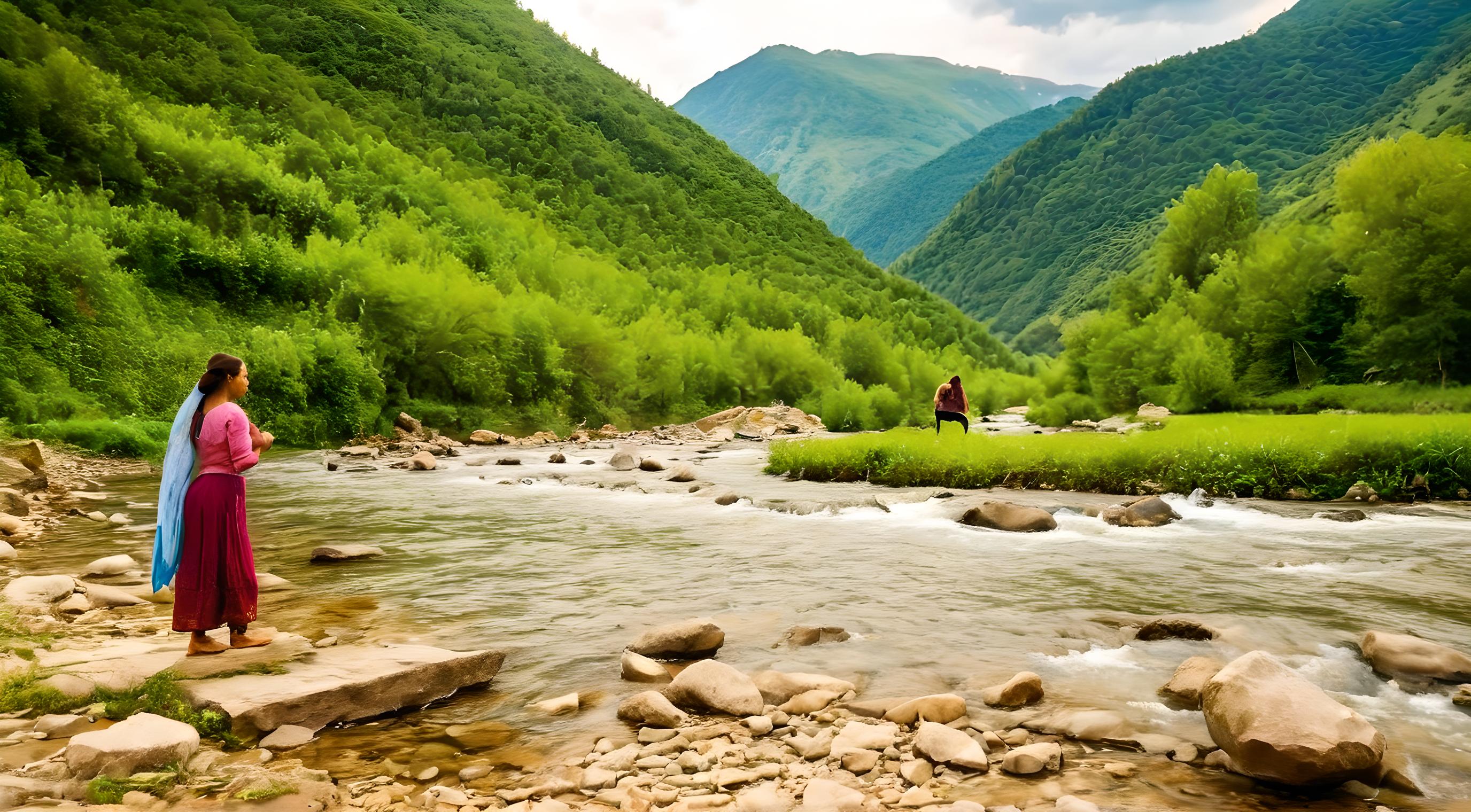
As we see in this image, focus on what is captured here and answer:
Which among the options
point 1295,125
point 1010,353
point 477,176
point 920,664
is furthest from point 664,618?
point 1295,125

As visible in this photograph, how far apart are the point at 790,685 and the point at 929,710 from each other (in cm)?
116

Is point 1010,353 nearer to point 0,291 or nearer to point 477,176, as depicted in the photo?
point 477,176

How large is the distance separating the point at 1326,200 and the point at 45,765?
99357 mm

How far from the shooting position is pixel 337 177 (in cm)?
6938

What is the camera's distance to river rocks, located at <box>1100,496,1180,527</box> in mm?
15938

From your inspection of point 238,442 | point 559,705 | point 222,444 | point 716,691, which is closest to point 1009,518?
point 716,691

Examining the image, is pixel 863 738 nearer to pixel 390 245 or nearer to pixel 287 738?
pixel 287 738

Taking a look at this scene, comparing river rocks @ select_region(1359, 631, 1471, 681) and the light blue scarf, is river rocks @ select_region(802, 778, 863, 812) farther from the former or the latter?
the light blue scarf

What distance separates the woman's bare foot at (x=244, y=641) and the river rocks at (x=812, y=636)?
4.85 meters

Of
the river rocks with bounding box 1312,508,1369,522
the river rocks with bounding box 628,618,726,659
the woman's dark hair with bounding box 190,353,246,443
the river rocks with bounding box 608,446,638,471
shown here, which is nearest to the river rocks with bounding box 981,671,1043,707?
the river rocks with bounding box 628,618,726,659

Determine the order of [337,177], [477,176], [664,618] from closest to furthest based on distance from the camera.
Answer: [664,618], [337,177], [477,176]

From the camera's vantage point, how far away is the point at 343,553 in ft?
42.7

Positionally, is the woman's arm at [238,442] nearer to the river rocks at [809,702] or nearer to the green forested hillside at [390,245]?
the river rocks at [809,702]

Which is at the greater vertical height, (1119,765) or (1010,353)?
(1010,353)
